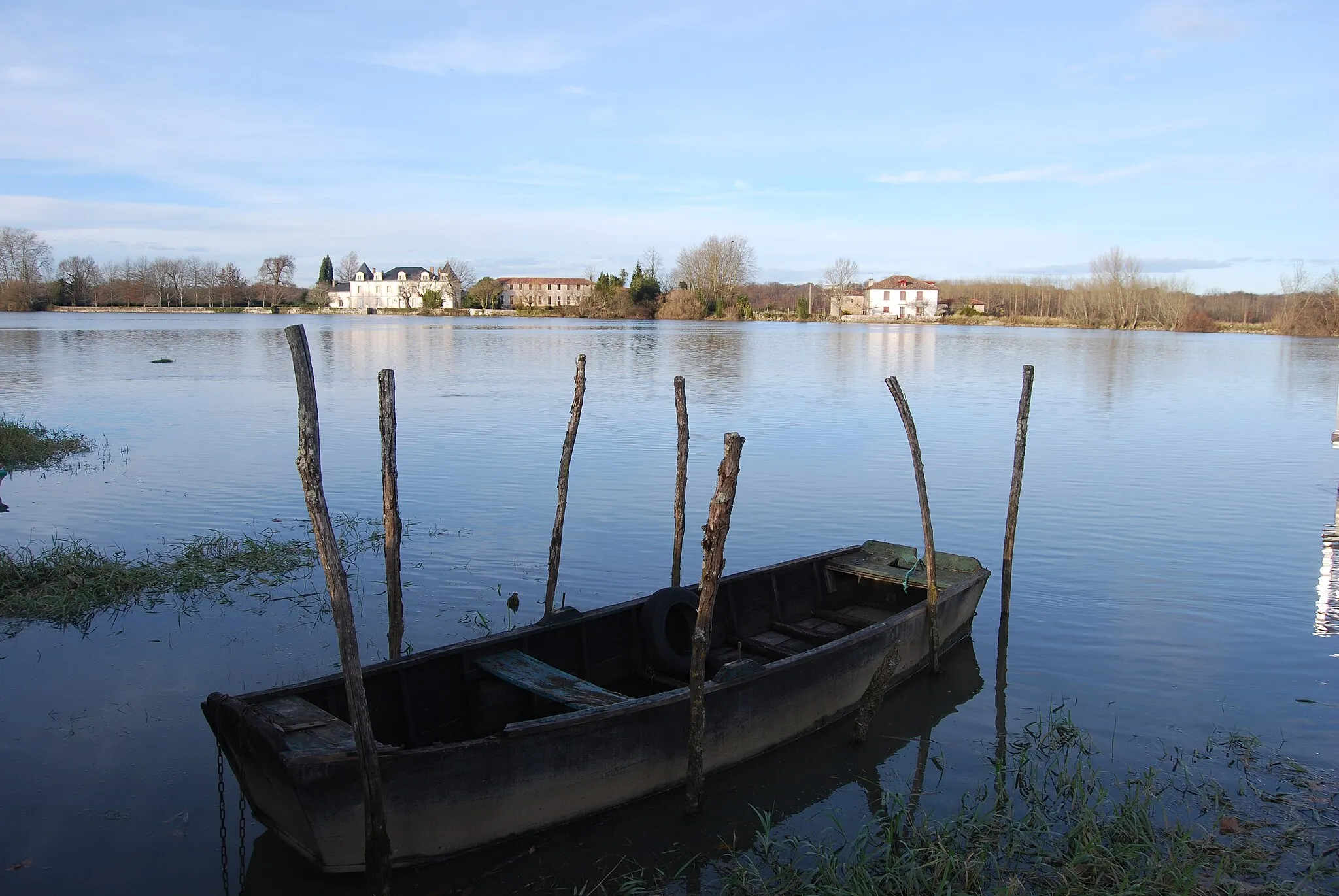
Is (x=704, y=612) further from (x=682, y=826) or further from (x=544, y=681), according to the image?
(x=682, y=826)

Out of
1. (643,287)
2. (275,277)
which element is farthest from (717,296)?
(275,277)

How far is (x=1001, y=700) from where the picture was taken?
26.1 feet

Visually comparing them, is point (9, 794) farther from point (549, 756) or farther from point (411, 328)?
point (411, 328)

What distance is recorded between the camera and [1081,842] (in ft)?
17.6

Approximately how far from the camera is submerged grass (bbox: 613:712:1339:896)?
5062 millimetres

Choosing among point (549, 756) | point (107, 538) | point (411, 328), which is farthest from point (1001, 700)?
point (411, 328)

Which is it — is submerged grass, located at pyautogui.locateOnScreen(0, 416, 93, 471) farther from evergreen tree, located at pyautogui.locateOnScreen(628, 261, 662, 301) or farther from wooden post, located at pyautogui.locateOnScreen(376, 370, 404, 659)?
evergreen tree, located at pyautogui.locateOnScreen(628, 261, 662, 301)

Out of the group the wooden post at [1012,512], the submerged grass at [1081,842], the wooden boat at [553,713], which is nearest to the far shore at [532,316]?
the wooden post at [1012,512]

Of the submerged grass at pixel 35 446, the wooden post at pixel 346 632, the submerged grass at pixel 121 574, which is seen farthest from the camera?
the submerged grass at pixel 35 446

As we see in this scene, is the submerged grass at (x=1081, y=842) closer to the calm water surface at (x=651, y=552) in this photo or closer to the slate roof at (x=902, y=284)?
the calm water surface at (x=651, y=552)

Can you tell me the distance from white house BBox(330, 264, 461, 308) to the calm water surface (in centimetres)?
10247

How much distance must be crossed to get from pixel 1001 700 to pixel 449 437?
15.0m

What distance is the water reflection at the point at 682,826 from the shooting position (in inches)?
205

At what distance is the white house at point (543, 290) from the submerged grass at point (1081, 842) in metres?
137
